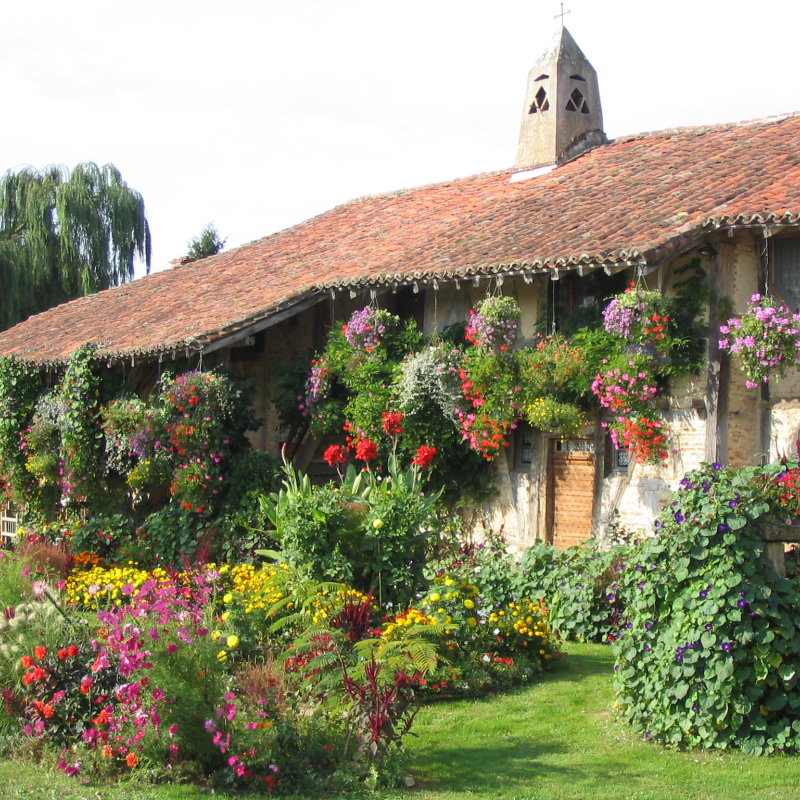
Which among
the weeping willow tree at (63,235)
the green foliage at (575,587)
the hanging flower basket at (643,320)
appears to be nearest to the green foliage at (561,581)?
the green foliage at (575,587)

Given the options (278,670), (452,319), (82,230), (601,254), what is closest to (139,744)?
(278,670)

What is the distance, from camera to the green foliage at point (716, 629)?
5.86m

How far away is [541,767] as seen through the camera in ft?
19.2

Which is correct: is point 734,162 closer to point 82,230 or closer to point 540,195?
point 540,195

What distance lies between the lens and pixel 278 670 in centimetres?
653

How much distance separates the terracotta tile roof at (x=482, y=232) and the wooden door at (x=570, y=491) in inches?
89.5

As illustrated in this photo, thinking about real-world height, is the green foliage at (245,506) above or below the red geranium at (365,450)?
below

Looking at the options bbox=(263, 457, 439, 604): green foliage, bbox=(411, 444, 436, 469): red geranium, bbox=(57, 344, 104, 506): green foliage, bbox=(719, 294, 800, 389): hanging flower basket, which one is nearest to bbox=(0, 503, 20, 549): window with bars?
bbox=(57, 344, 104, 506): green foliage

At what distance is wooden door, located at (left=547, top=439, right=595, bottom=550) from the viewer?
1123cm

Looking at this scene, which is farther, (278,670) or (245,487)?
(245,487)

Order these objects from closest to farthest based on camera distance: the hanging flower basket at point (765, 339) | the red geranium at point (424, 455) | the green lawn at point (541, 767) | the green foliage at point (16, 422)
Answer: the green lawn at point (541, 767) < the hanging flower basket at point (765, 339) < the red geranium at point (424, 455) < the green foliage at point (16, 422)

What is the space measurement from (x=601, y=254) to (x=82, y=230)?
16969mm

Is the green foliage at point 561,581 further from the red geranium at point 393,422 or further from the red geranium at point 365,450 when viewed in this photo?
the red geranium at point 393,422

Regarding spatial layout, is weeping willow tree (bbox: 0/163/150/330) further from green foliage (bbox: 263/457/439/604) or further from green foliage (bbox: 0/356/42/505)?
green foliage (bbox: 263/457/439/604)
